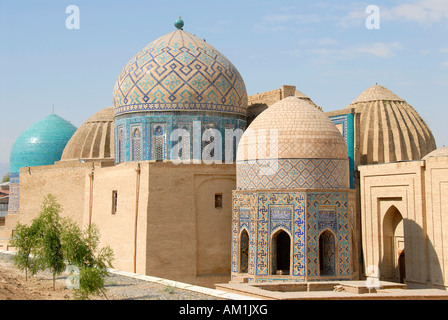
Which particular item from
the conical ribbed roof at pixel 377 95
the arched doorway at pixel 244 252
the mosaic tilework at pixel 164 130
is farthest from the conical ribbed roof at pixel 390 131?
the arched doorway at pixel 244 252

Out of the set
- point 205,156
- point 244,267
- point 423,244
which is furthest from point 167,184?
point 423,244

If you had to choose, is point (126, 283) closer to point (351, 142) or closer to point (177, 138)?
point (177, 138)

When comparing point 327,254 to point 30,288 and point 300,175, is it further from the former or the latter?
point 30,288

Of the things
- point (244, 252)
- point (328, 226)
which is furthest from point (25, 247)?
point (328, 226)

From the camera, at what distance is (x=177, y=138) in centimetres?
1797

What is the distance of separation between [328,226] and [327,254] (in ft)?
2.47

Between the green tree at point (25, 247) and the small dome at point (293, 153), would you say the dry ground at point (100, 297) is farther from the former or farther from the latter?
the small dome at point (293, 153)

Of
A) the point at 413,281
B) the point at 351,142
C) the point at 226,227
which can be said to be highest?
the point at 351,142

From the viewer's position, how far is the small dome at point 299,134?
15328 mm

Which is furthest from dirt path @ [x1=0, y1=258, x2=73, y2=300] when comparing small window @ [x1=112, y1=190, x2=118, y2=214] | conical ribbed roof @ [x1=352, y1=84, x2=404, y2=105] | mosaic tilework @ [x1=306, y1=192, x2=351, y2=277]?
conical ribbed roof @ [x1=352, y1=84, x2=404, y2=105]

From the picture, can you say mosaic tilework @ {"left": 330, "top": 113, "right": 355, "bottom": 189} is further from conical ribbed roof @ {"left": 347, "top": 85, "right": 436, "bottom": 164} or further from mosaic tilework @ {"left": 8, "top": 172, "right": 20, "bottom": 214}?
mosaic tilework @ {"left": 8, "top": 172, "right": 20, "bottom": 214}

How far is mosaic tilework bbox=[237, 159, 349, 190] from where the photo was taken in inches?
598

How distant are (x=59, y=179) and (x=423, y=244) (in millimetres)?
12027

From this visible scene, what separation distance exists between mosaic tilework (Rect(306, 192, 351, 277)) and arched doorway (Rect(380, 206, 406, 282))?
8.21 ft
